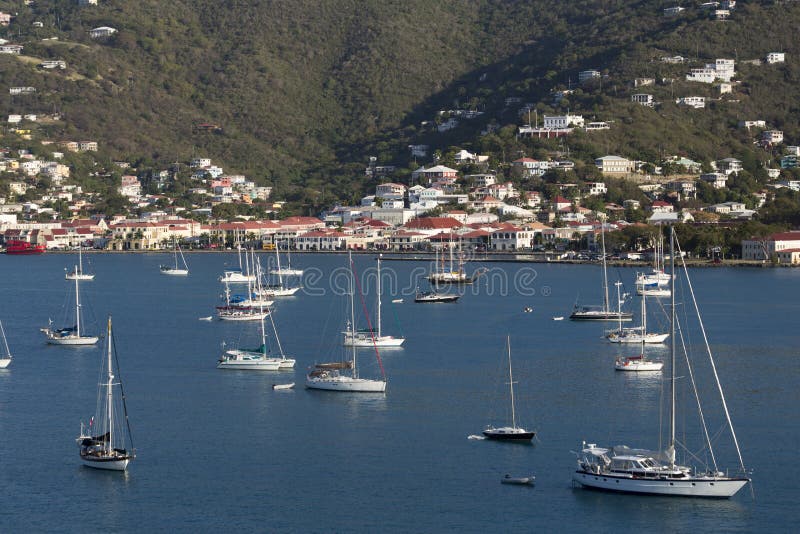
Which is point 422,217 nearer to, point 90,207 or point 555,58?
point 90,207

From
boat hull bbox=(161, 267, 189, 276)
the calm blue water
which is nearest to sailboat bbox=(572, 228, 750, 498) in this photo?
the calm blue water

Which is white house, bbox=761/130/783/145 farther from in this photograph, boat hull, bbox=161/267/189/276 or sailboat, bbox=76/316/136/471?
sailboat, bbox=76/316/136/471

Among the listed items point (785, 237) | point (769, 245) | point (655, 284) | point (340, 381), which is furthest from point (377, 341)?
point (785, 237)

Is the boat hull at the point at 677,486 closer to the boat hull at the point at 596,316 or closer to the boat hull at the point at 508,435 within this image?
the boat hull at the point at 508,435

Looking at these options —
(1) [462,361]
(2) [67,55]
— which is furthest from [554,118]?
(1) [462,361]

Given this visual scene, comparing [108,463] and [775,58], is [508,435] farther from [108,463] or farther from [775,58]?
[775,58]

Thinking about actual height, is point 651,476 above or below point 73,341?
below

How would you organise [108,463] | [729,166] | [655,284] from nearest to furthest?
[108,463]
[655,284]
[729,166]
